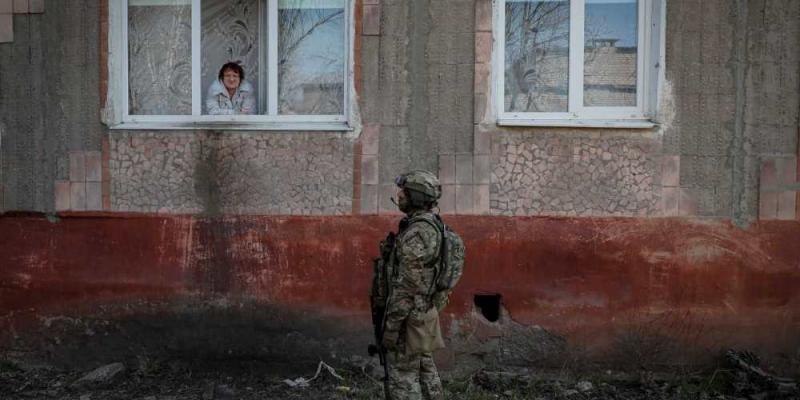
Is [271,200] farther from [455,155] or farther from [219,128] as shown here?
[455,155]

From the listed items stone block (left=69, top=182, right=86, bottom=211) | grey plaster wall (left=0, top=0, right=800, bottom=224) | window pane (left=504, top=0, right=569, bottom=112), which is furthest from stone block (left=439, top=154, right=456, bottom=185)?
stone block (left=69, top=182, right=86, bottom=211)

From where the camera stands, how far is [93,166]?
20.3ft

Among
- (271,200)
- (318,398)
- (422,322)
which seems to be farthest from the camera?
(271,200)

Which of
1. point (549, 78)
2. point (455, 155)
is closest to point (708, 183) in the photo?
point (549, 78)

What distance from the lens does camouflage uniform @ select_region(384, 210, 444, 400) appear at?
4469 mm

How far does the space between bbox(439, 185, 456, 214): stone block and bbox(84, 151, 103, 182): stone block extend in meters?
2.70

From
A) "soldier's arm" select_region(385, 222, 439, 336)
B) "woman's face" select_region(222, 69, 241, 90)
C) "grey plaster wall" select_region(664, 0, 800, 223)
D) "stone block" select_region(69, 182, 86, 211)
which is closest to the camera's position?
"soldier's arm" select_region(385, 222, 439, 336)

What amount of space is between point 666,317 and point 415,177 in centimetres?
253

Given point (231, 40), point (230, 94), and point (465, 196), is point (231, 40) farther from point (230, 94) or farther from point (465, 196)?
point (465, 196)

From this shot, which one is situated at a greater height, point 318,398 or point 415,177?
point 415,177

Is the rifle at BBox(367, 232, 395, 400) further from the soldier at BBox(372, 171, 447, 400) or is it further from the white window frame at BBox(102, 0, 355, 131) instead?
the white window frame at BBox(102, 0, 355, 131)

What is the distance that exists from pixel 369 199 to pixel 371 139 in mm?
462

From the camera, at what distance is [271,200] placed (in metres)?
6.10

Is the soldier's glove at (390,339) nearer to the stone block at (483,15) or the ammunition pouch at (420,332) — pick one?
the ammunition pouch at (420,332)
